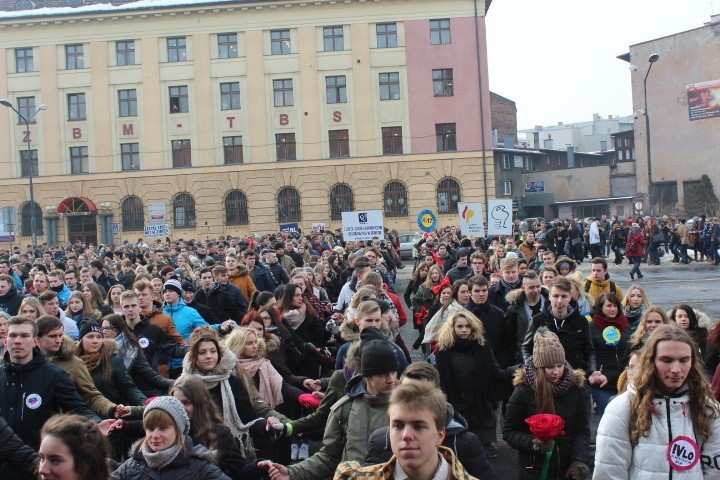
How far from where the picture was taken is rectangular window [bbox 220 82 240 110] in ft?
167

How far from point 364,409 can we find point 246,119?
47.2 m

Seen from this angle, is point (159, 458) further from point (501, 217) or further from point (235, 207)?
point (235, 207)

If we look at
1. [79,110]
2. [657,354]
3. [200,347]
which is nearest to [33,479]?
[200,347]

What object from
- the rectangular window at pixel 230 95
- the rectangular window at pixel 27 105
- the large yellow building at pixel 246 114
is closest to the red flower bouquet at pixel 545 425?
the large yellow building at pixel 246 114

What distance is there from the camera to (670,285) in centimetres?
2405

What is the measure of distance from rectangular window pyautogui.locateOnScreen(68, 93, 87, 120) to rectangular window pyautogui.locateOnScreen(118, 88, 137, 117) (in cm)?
226

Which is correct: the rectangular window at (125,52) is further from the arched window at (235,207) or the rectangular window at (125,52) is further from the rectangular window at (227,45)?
the arched window at (235,207)

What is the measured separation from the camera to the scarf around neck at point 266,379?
23.7 ft

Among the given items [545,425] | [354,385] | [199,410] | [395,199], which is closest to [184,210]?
[395,199]

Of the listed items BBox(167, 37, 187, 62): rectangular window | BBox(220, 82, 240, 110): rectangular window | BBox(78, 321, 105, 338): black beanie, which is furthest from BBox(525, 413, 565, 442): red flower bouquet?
Answer: BBox(167, 37, 187, 62): rectangular window

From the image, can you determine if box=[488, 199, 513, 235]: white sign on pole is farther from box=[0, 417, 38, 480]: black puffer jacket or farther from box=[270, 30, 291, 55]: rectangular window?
box=[270, 30, 291, 55]: rectangular window

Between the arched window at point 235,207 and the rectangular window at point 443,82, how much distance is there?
13.0m

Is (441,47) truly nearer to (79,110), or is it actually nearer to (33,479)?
(79,110)

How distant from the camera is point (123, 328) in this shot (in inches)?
308
